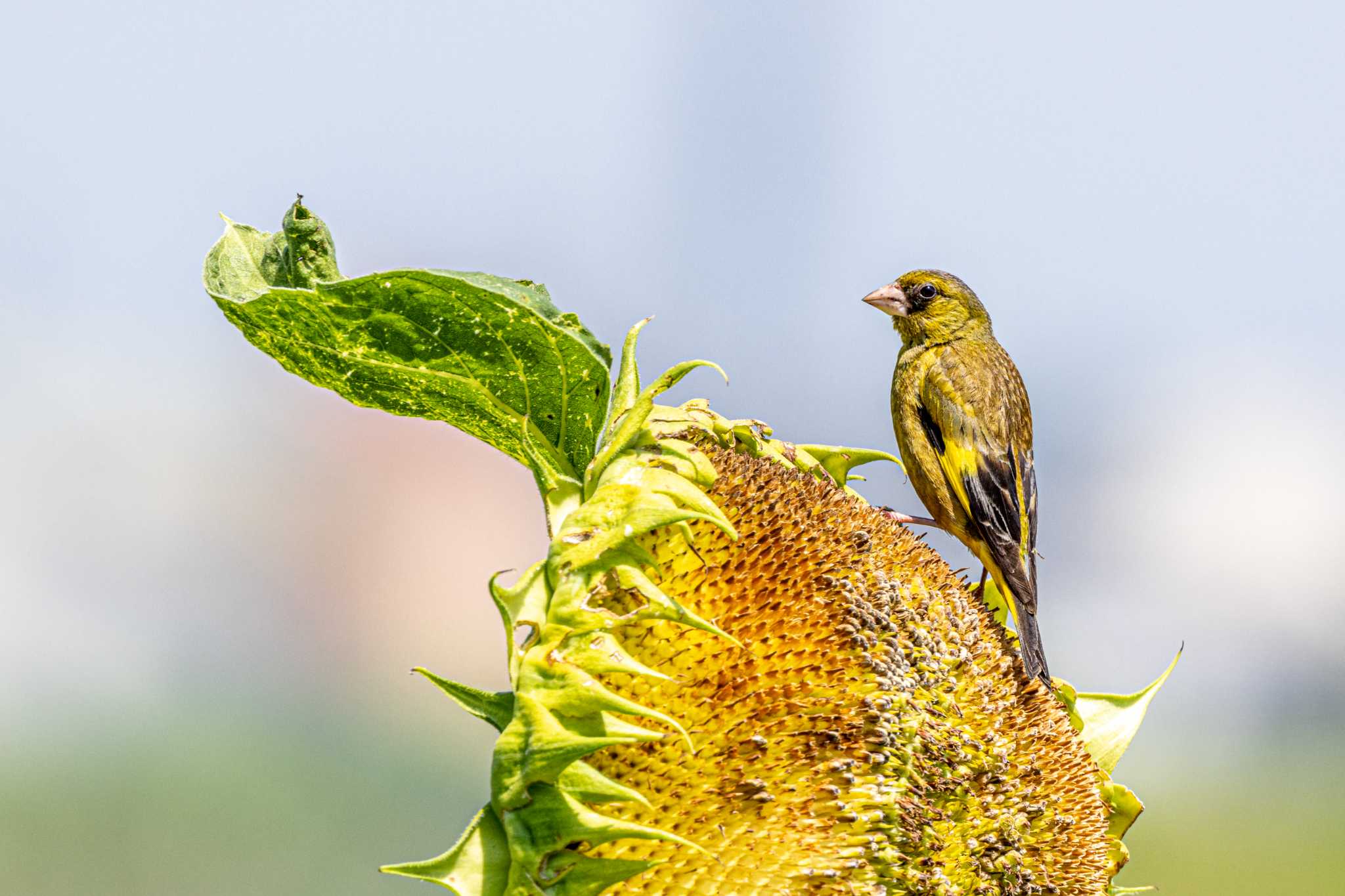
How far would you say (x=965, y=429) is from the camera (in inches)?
104

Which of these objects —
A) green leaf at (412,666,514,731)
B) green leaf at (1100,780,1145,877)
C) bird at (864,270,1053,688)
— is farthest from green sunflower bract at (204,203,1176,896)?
bird at (864,270,1053,688)

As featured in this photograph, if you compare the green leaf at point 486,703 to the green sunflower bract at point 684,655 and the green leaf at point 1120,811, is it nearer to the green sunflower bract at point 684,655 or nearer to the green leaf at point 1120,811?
the green sunflower bract at point 684,655

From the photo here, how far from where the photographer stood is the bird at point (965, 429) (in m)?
2.40

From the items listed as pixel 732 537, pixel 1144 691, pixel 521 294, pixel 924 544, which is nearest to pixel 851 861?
pixel 732 537

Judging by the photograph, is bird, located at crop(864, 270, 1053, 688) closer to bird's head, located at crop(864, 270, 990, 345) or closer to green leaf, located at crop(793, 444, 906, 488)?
bird's head, located at crop(864, 270, 990, 345)

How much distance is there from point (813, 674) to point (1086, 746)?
2.31ft

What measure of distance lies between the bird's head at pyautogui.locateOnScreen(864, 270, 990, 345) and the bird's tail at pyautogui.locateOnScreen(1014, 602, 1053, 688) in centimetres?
119

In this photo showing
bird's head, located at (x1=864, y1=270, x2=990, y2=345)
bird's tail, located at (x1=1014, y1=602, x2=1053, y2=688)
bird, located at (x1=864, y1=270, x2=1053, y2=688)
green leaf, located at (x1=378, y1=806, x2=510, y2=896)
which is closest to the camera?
green leaf, located at (x1=378, y1=806, x2=510, y2=896)

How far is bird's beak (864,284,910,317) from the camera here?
318cm

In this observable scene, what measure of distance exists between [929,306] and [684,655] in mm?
2079

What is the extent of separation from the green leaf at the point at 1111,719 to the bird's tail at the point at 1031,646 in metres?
0.10

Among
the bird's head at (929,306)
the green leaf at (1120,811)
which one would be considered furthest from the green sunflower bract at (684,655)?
the bird's head at (929,306)

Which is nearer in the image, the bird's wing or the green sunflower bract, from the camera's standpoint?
the green sunflower bract

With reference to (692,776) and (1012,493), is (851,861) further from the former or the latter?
(1012,493)
